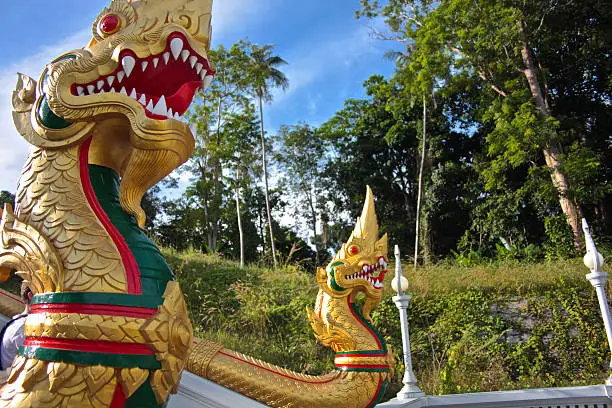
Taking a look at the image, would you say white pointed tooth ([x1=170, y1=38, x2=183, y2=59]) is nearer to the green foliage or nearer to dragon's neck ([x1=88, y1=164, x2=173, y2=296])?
dragon's neck ([x1=88, y1=164, x2=173, y2=296])

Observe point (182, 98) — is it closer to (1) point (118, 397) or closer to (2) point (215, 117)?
(1) point (118, 397)

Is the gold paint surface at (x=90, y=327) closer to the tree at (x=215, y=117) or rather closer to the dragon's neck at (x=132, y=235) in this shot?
the dragon's neck at (x=132, y=235)

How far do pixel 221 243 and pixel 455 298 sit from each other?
14.1 meters

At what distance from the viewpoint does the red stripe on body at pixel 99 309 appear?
1111 millimetres

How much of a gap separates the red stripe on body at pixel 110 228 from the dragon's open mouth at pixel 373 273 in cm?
219

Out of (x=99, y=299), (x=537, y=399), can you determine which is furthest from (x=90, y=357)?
(x=537, y=399)

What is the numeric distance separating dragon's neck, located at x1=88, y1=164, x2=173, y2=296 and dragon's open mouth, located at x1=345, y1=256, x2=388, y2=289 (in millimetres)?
2107

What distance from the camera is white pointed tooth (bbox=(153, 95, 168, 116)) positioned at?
1.33 m

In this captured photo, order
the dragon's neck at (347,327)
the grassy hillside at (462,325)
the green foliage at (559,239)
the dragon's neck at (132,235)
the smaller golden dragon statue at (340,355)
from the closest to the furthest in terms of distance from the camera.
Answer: the dragon's neck at (132,235), the smaller golden dragon statue at (340,355), the dragon's neck at (347,327), the grassy hillside at (462,325), the green foliage at (559,239)

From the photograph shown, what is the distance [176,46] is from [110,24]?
259mm

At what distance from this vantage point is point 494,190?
15.6m

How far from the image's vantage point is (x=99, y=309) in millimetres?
1113

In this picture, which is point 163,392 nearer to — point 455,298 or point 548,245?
point 455,298

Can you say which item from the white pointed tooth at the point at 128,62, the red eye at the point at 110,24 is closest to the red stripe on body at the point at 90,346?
the white pointed tooth at the point at 128,62
